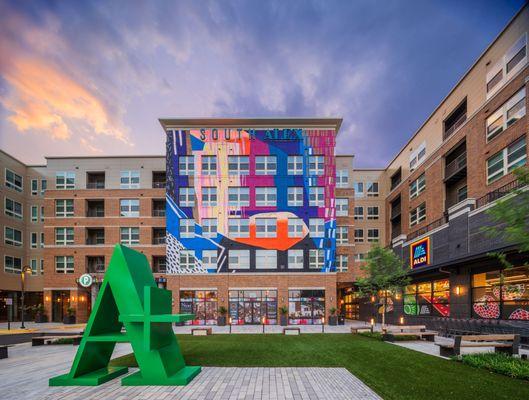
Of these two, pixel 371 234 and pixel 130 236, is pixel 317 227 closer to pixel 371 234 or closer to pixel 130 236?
pixel 371 234

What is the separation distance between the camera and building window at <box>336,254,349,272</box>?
4106 cm

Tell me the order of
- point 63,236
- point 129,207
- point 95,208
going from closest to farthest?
1. point 63,236
2. point 129,207
3. point 95,208

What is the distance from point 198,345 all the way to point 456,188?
2516 centimetres

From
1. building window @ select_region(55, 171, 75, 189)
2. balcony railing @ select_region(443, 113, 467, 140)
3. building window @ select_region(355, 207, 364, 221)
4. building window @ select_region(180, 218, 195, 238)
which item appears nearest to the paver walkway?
building window @ select_region(180, 218, 195, 238)

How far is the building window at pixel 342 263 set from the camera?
4106cm

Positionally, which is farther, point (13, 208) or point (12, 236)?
point (13, 208)

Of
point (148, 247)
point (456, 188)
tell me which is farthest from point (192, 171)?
point (456, 188)

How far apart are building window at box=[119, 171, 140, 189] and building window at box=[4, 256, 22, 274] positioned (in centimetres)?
1752

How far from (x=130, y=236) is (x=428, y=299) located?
32.3m

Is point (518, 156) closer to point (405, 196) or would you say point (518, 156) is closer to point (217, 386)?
point (405, 196)

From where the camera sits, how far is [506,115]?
2286 centimetres

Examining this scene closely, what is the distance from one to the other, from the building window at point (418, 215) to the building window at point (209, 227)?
841 inches

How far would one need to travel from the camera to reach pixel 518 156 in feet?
71.0

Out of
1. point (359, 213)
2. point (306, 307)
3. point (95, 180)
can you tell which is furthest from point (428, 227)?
point (95, 180)
